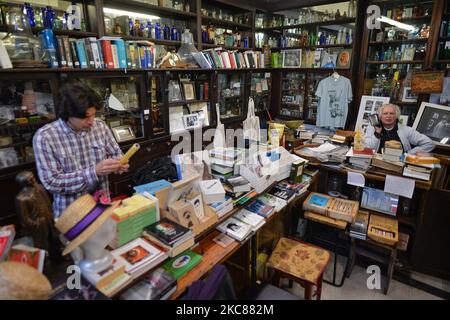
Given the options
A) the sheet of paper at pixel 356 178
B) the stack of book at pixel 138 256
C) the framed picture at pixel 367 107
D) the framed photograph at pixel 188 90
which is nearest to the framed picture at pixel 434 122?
the framed picture at pixel 367 107

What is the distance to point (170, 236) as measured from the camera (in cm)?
133

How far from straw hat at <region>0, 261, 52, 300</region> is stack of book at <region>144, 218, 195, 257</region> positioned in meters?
0.46

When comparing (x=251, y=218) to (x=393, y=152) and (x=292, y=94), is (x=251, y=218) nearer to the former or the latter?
(x=393, y=152)

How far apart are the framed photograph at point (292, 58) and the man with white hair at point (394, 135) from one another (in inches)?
86.3

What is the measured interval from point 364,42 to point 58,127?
4.05m

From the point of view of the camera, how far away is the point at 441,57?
3.50m

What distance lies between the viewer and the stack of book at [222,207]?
168 cm

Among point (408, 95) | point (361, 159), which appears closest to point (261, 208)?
point (361, 159)

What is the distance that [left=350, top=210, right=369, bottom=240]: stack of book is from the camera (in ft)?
7.35

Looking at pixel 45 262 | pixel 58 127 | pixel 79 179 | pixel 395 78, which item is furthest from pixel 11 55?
pixel 395 78

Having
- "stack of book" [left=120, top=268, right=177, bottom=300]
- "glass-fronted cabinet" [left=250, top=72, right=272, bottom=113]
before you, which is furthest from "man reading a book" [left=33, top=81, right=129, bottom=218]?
"glass-fronted cabinet" [left=250, top=72, right=272, bottom=113]

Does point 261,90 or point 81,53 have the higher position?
point 81,53

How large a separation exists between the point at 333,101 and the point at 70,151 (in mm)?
3797
